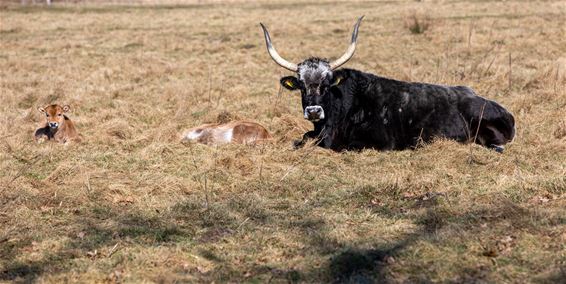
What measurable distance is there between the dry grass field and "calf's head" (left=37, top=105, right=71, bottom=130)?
15.8 inches

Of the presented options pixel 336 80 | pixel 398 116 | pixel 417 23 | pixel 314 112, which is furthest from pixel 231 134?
pixel 417 23

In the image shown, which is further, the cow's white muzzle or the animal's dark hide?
the animal's dark hide

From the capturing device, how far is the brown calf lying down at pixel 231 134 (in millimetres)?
9000

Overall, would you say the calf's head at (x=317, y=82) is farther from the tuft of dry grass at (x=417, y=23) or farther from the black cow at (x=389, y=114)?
the tuft of dry grass at (x=417, y=23)

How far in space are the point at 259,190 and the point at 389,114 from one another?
248 centimetres

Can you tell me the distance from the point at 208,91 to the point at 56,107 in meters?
3.16

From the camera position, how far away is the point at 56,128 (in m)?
9.71

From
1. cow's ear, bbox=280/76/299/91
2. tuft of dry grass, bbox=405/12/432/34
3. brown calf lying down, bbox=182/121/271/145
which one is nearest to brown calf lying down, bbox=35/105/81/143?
brown calf lying down, bbox=182/121/271/145

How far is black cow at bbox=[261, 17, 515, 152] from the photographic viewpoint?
28.0 ft

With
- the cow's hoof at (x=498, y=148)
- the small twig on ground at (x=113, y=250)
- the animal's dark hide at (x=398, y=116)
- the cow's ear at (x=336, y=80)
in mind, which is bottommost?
the cow's hoof at (x=498, y=148)

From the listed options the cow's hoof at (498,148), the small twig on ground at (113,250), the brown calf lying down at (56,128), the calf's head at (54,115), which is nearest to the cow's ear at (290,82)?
the cow's hoof at (498,148)

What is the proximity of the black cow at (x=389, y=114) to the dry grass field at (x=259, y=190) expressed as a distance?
0.31m

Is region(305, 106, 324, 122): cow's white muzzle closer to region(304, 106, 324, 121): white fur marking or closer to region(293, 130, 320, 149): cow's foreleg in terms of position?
region(304, 106, 324, 121): white fur marking

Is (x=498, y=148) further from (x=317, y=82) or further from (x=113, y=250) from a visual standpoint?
(x=113, y=250)
